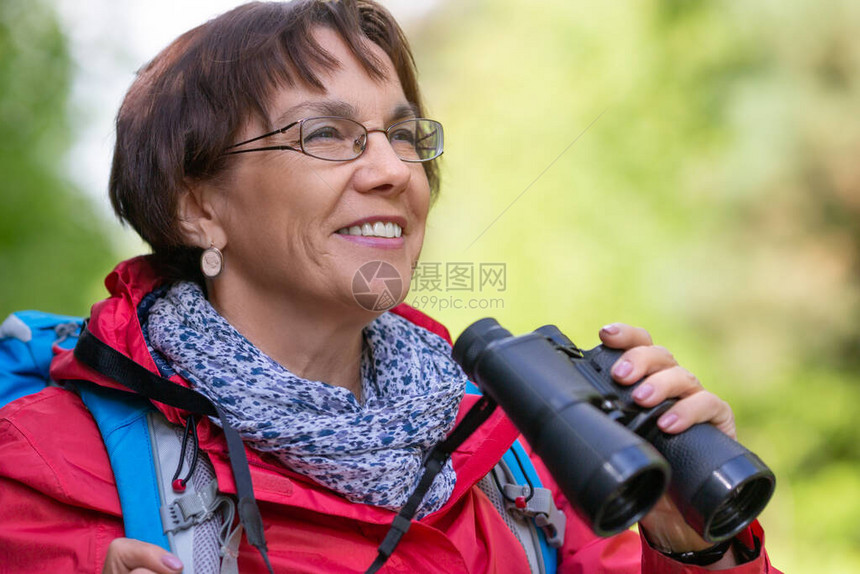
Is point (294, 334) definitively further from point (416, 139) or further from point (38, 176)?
point (38, 176)

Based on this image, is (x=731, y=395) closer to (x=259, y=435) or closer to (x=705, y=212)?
(x=705, y=212)

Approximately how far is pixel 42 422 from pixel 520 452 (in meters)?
0.91

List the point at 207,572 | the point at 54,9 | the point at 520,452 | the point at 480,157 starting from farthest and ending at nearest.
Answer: the point at 480,157, the point at 54,9, the point at 520,452, the point at 207,572

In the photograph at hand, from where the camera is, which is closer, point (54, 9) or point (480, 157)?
point (54, 9)

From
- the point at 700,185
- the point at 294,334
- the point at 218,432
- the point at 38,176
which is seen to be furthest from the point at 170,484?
the point at 700,185

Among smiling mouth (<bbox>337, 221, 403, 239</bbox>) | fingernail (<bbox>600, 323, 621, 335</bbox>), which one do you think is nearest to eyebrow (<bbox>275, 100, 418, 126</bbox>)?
smiling mouth (<bbox>337, 221, 403, 239</bbox>)

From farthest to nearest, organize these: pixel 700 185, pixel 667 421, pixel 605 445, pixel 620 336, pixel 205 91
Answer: pixel 700 185 → pixel 205 91 → pixel 620 336 → pixel 667 421 → pixel 605 445

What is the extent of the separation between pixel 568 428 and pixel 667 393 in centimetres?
27

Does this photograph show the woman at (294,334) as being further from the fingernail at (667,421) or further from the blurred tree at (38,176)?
the blurred tree at (38,176)

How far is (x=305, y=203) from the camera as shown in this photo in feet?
4.75

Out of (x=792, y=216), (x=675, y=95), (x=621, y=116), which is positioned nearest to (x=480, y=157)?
(x=621, y=116)

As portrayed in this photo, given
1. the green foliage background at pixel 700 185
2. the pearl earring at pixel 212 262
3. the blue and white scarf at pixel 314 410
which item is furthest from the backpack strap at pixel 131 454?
the green foliage background at pixel 700 185

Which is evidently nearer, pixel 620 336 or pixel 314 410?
pixel 620 336

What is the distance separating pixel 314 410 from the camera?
4.66 feet
